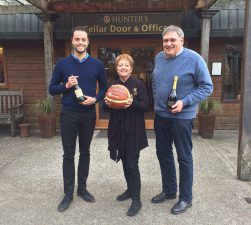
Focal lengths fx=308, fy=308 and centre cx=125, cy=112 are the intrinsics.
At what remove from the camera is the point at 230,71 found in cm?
775

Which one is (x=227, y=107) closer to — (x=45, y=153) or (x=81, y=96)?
(x=45, y=153)

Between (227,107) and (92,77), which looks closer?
(92,77)

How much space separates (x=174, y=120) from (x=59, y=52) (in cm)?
517

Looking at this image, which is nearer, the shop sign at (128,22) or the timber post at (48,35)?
the timber post at (48,35)

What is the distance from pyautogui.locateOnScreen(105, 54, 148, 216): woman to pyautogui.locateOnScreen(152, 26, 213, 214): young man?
8.7 inches

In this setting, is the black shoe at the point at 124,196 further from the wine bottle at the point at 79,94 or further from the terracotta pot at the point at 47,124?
the terracotta pot at the point at 47,124

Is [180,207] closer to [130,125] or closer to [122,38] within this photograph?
[130,125]

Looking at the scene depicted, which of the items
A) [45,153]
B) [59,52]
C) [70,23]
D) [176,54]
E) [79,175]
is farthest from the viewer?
[59,52]

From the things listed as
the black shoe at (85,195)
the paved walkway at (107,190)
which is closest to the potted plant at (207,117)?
the paved walkway at (107,190)

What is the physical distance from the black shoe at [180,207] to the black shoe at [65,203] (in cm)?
122

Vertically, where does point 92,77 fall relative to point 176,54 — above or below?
below

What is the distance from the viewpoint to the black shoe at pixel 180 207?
Answer: 3.47 m

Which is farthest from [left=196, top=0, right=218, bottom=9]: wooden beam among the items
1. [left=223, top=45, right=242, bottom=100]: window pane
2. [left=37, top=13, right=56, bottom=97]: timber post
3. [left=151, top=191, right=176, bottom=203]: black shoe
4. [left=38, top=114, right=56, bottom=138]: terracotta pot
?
[left=151, top=191, right=176, bottom=203]: black shoe

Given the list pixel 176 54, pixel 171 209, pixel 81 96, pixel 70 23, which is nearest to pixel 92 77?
pixel 81 96
